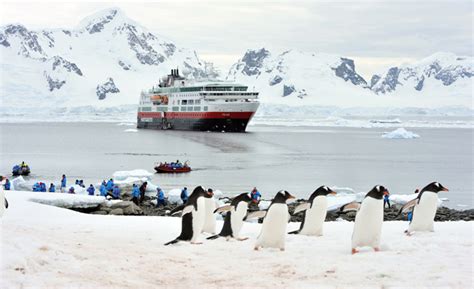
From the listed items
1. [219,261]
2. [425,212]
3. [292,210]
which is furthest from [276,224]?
[292,210]

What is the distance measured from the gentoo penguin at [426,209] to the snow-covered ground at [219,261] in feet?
0.79

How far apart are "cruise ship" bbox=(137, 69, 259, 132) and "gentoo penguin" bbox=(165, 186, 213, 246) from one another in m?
73.9

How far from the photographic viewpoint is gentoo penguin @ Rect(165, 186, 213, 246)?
1065 cm

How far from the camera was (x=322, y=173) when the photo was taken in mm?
41094

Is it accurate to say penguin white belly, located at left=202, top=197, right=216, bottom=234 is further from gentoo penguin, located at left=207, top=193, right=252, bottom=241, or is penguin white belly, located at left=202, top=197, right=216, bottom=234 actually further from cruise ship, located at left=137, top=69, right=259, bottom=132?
cruise ship, located at left=137, top=69, right=259, bottom=132

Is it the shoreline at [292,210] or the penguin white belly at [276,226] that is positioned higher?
the penguin white belly at [276,226]

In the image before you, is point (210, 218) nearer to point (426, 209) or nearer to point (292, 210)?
point (426, 209)

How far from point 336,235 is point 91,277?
4966 millimetres

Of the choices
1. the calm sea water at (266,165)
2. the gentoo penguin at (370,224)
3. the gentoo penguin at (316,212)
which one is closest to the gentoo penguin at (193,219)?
the gentoo penguin at (316,212)

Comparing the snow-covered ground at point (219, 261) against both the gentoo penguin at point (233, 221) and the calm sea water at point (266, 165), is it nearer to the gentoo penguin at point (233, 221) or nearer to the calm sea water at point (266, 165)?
the gentoo penguin at point (233, 221)

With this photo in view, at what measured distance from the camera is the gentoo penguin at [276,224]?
998 centimetres

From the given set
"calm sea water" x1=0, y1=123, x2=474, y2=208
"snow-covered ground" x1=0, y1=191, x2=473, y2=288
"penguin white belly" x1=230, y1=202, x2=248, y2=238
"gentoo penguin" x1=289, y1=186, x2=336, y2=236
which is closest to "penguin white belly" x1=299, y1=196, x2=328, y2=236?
"gentoo penguin" x1=289, y1=186, x2=336, y2=236

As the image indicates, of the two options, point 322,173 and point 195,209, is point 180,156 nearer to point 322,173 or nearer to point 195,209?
point 322,173

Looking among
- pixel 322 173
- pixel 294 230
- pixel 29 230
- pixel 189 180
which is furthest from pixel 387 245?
pixel 322 173
